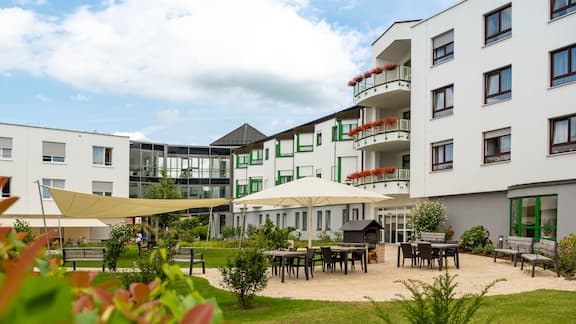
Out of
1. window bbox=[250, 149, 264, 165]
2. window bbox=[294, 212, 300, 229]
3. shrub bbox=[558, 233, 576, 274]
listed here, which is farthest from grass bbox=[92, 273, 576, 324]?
window bbox=[250, 149, 264, 165]

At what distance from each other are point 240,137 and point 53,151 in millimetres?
23490

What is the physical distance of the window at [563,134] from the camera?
2286 cm

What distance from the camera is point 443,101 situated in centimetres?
2992

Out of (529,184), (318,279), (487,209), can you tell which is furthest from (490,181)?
(318,279)

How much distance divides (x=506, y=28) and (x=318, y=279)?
16.7m

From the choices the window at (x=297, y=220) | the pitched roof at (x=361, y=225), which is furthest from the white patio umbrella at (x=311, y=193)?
the window at (x=297, y=220)

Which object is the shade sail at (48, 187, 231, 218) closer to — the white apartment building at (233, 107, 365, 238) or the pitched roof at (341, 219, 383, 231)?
the pitched roof at (341, 219, 383, 231)

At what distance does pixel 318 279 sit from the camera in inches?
625

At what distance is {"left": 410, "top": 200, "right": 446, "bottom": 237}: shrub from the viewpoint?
27.5 meters

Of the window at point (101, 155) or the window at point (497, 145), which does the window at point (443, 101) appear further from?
the window at point (101, 155)

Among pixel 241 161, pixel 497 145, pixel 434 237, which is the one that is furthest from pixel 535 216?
pixel 241 161

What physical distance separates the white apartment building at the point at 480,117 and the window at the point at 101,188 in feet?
70.3

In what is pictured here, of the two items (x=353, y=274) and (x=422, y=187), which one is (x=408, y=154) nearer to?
(x=422, y=187)

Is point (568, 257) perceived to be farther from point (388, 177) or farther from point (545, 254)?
point (388, 177)
